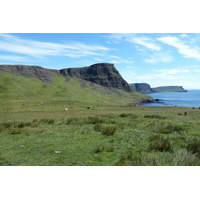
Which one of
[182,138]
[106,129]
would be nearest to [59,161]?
[106,129]

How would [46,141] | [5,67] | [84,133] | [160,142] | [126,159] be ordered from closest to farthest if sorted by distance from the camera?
1. [126,159]
2. [160,142]
3. [46,141]
4. [84,133]
5. [5,67]

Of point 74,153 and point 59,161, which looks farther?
point 74,153

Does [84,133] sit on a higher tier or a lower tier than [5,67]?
lower

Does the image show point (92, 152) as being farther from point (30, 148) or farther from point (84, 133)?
point (84, 133)

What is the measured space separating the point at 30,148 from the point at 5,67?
→ 212954 mm

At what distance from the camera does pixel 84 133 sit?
1198 cm

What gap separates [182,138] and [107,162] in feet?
20.6

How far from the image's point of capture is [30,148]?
27.7ft

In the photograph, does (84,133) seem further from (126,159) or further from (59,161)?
(126,159)

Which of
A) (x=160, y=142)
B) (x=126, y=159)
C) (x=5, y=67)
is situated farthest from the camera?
(x=5, y=67)

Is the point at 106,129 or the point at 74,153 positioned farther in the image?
the point at 106,129

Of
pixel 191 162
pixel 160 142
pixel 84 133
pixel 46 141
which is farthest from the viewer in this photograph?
pixel 84 133

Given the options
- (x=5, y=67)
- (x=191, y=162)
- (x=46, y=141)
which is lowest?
(x=46, y=141)

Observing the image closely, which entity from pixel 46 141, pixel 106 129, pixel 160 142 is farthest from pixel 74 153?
pixel 106 129
